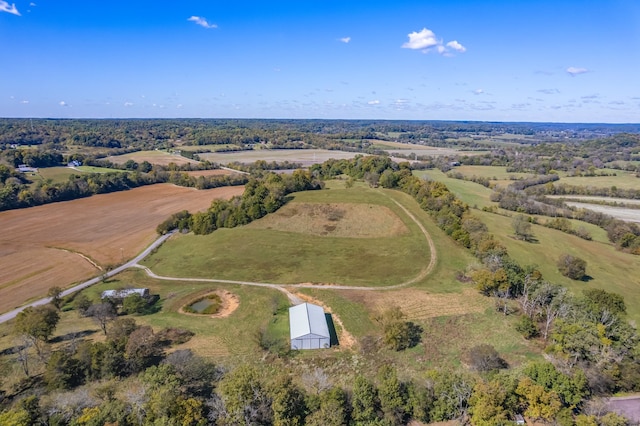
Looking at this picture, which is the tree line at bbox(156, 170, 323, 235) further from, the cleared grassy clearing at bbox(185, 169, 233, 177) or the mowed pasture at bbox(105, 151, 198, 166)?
the mowed pasture at bbox(105, 151, 198, 166)

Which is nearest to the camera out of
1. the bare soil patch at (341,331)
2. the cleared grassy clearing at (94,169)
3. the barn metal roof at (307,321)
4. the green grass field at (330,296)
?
the green grass field at (330,296)

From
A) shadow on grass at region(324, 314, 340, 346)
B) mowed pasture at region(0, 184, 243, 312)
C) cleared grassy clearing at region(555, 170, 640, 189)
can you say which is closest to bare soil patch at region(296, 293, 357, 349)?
shadow on grass at region(324, 314, 340, 346)

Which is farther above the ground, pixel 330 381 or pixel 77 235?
pixel 77 235

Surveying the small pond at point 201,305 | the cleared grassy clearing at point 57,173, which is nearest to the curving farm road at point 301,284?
the small pond at point 201,305

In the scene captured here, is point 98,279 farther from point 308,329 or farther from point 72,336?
point 308,329

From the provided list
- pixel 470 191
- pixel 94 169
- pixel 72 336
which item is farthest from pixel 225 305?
pixel 94 169

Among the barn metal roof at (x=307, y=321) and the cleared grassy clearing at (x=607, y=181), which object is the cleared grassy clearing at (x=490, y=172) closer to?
the cleared grassy clearing at (x=607, y=181)

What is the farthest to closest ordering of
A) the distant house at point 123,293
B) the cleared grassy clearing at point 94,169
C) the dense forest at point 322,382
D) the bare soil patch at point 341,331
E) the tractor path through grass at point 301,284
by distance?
the cleared grassy clearing at point 94,169 → the tractor path through grass at point 301,284 → the distant house at point 123,293 → the bare soil patch at point 341,331 → the dense forest at point 322,382
